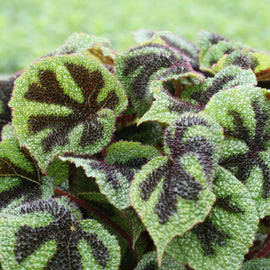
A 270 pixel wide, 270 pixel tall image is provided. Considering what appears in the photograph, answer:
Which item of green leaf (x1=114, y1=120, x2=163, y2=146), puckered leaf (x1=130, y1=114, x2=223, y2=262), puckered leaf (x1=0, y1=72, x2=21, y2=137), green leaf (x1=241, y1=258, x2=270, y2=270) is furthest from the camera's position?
puckered leaf (x1=0, y1=72, x2=21, y2=137)

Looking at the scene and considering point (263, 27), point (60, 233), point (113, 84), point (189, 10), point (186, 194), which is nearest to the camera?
point (186, 194)

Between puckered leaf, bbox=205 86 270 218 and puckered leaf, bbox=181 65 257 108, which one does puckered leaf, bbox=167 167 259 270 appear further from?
puckered leaf, bbox=181 65 257 108

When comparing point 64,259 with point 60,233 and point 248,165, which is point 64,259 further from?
point 248,165

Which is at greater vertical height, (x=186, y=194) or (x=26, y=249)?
(x=186, y=194)

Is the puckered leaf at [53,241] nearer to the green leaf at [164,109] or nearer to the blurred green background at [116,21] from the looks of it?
the green leaf at [164,109]

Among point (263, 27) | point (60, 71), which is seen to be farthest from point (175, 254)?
point (263, 27)

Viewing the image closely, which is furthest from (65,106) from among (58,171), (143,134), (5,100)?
(5,100)

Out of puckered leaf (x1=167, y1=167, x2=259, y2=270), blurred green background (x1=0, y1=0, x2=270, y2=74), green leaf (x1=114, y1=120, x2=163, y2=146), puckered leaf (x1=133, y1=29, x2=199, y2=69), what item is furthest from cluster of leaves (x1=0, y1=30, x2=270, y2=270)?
blurred green background (x1=0, y1=0, x2=270, y2=74)
